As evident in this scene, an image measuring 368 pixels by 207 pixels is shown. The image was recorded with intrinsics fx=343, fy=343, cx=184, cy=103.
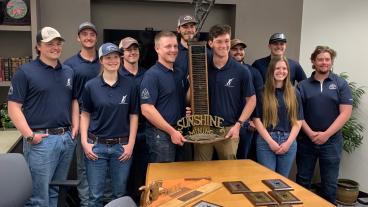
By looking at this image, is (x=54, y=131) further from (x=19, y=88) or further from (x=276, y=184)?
(x=276, y=184)

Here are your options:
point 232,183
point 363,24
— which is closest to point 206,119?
point 232,183

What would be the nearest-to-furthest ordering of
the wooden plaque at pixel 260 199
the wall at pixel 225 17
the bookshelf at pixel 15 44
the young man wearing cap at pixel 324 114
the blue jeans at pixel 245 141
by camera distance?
the wooden plaque at pixel 260 199
the young man wearing cap at pixel 324 114
the blue jeans at pixel 245 141
the bookshelf at pixel 15 44
the wall at pixel 225 17

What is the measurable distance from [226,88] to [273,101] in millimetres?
409

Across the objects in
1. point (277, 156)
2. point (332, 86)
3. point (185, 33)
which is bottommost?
point (277, 156)

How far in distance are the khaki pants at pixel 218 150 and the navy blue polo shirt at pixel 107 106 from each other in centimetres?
55

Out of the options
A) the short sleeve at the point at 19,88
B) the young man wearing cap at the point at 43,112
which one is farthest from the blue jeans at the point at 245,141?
the short sleeve at the point at 19,88

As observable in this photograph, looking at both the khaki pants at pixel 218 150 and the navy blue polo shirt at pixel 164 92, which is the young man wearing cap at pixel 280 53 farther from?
the navy blue polo shirt at pixel 164 92

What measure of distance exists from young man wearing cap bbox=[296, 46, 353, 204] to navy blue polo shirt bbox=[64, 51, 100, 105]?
1787 mm

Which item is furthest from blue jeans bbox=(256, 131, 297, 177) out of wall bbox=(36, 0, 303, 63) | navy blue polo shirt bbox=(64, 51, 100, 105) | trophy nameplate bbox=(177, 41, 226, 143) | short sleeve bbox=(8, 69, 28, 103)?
wall bbox=(36, 0, 303, 63)

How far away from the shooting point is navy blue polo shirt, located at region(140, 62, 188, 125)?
2385mm

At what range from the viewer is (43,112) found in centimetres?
231

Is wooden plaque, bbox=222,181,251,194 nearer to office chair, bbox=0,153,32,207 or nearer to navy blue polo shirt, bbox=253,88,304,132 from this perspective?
navy blue polo shirt, bbox=253,88,304,132

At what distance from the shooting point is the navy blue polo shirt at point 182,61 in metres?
2.65

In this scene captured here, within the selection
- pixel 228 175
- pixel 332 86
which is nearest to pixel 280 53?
pixel 332 86
